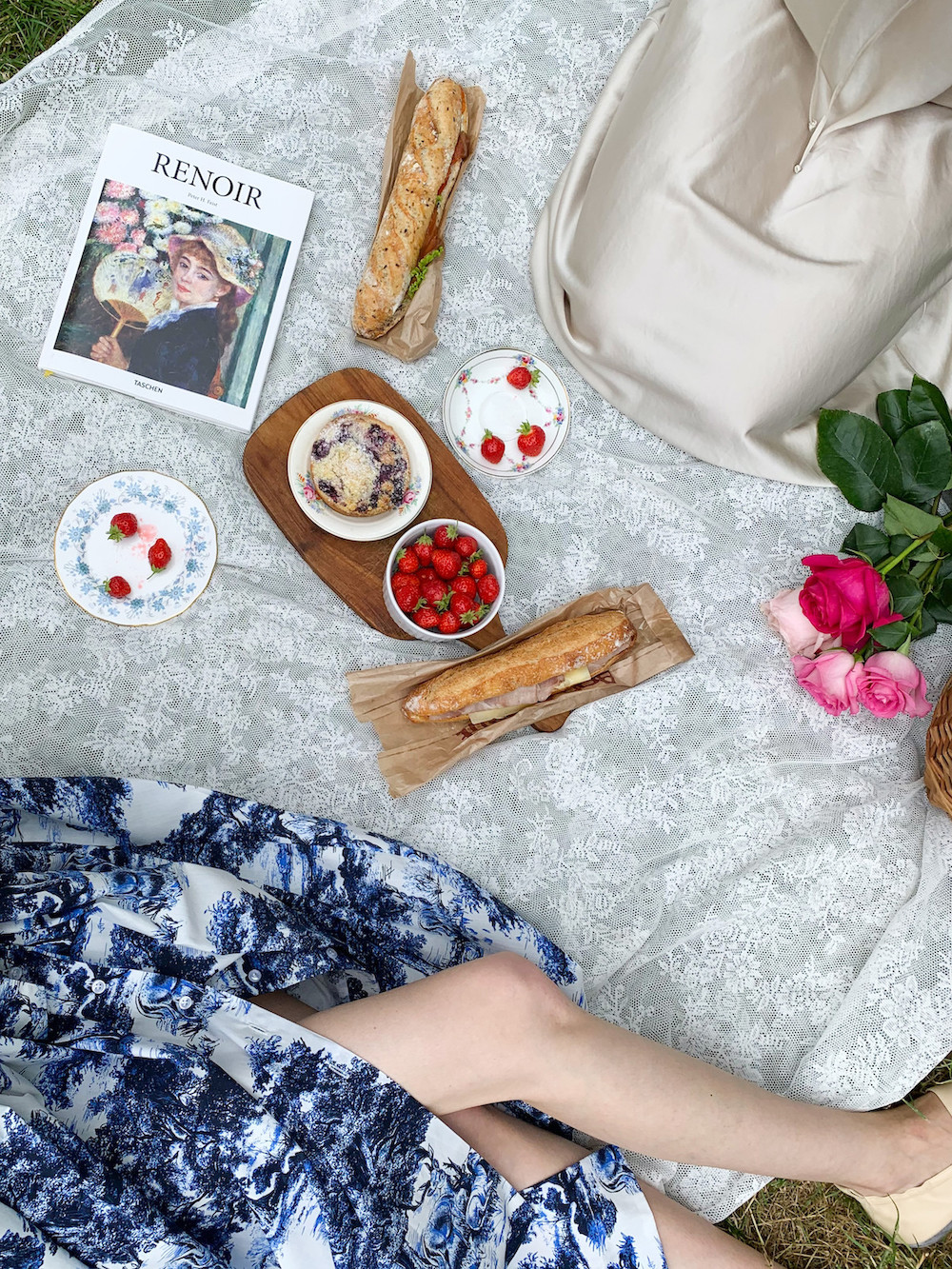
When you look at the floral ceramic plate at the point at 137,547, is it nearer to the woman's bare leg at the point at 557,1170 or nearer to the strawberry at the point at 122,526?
the strawberry at the point at 122,526

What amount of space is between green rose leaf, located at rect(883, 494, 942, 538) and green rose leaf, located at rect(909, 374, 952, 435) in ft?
0.42

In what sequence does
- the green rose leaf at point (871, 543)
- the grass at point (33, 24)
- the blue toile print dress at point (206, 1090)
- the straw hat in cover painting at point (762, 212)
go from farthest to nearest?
the grass at point (33, 24), the green rose leaf at point (871, 543), the straw hat in cover painting at point (762, 212), the blue toile print dress at point (206, 1090)

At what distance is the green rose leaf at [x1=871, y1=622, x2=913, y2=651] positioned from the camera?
139 cm

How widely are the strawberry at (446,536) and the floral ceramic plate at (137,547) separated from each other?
0.36 metres

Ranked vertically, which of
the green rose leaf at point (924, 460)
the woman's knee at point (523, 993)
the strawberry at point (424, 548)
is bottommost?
the woman's knee at point (523, 993)

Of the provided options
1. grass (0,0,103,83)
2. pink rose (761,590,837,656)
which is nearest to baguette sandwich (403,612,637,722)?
pink rose (761,590,837,656)

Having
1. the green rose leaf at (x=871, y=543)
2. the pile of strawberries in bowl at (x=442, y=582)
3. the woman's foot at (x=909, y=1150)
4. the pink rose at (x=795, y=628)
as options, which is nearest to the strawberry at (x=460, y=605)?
the pile of strawberries in bowl at (x=442, y=582)

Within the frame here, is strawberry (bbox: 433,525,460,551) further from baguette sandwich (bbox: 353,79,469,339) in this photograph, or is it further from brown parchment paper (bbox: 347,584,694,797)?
baguette sandwich (bbox: 353,79,469,339)

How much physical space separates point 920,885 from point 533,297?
1159mm

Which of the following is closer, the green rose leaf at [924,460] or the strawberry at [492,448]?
the green rose leaf at [924,460]

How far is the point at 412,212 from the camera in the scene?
1.48 m

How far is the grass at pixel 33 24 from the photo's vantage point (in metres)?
1.57

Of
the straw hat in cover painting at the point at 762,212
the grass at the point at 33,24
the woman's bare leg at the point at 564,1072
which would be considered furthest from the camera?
the grass at the point at 33,24

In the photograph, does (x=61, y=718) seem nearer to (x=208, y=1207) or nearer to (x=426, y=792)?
(x=426, y=792)
